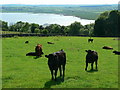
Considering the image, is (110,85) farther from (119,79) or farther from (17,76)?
(17,76)

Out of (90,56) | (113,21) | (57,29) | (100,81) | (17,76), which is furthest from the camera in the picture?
(57,29)

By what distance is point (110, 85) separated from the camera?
1431 cm

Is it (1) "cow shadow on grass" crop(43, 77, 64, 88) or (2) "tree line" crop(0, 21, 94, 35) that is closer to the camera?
(1) "cow shadow on grass" crop(43, 77, 64, 88)

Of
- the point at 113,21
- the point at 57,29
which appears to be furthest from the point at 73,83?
the point at 57,29

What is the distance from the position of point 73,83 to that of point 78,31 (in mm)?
96100

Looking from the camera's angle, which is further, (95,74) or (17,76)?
(95,74)

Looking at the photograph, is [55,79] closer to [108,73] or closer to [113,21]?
[108,73]

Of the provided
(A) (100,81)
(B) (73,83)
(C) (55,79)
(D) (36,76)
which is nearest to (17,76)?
(D) (36,76)

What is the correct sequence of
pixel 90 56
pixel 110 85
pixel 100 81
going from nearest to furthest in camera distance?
pixel 110 85 → pixel 100 81 → pixel 90 56

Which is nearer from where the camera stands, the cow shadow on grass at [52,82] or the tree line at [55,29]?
the cow shadow on grass at [52,82]

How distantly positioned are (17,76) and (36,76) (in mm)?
1412

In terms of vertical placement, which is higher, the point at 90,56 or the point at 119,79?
the point at 90,56

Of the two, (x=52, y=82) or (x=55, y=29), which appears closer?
(x=52, y=82)

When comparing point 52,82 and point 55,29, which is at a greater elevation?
point 55,29
